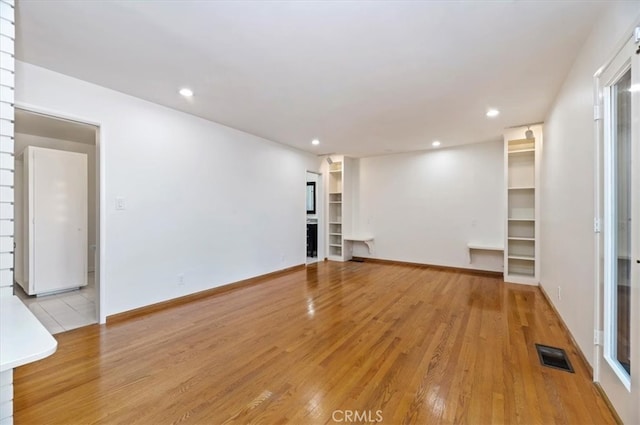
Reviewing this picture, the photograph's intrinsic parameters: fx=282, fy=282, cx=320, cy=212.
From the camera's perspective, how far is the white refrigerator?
159 inches

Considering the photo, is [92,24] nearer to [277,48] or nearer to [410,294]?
[277,48]

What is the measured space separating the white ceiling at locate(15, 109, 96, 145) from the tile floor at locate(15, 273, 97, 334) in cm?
235

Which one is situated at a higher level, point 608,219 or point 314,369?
point 608,219

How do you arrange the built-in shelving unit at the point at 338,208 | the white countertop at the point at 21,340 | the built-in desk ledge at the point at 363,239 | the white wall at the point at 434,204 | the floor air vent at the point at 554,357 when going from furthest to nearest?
the built-in shelving unit at the point at 338,208 → the built-in desk ledge at the point at 363,239 → the white wall at the point at 434,204 → the floor air vent at the point at 554,357 → the white countertop at the point at 21,340

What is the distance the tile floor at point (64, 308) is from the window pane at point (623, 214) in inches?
180

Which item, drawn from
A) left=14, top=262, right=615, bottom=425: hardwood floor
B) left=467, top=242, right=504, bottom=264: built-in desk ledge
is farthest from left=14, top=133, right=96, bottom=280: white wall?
left=467, top=242, right=504, bottom=264: built-in desk ledge

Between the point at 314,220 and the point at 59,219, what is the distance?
188 inches

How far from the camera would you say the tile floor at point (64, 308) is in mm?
3067

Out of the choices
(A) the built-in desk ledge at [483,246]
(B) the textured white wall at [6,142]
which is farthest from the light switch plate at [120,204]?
(A) the built-in desk ledge at [483,246]

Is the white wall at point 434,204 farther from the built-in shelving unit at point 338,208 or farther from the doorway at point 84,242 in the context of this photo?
the doorway at point 84,242

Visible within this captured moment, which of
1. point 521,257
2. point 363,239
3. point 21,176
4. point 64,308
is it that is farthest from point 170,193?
point 521,257

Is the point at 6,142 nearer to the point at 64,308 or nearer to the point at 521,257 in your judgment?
the point at 64,308

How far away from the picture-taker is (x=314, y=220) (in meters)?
7.14

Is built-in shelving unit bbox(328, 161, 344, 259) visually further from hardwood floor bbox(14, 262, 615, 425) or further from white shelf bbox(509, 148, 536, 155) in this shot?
white shelf bbox(509, 148, 536, 155)
